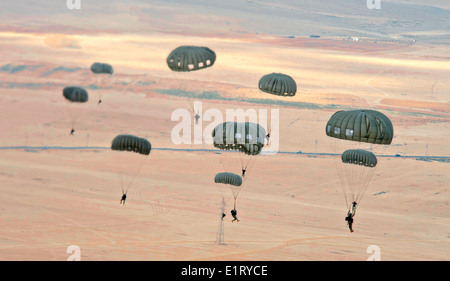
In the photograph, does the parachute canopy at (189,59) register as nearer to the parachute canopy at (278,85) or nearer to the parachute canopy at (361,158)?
the parachute canopy at (278,85)

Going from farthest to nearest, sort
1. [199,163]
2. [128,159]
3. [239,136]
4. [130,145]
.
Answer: [128,159] < [199,163] < [130,145] < [239,136]

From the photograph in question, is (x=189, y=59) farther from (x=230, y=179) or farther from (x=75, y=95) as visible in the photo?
(x=75, y=95)

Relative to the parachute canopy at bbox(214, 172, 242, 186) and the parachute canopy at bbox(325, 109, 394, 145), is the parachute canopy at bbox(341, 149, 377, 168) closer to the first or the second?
the parachute canopy at bbox(325, 109, 394, 145)

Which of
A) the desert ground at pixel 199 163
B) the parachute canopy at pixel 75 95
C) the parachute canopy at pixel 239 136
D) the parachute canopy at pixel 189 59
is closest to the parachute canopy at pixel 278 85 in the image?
the parachute canopy at pixel 239 136

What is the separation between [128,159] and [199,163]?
535cm

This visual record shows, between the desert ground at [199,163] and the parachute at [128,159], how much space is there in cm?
24

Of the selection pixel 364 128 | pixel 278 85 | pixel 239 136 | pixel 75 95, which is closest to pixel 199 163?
pixel 75 95

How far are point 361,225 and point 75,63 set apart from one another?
58941mm

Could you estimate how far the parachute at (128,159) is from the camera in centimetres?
3306

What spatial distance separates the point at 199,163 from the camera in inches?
1973

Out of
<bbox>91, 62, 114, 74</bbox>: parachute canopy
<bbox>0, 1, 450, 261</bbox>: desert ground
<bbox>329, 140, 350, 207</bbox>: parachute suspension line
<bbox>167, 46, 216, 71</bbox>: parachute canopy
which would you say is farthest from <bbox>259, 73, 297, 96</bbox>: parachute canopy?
<bbox>91, 62, 114, 74</bbox>: parachute canopy

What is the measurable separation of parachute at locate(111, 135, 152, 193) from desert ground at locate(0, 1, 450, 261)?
0.24 meters

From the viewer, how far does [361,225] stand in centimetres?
3819
